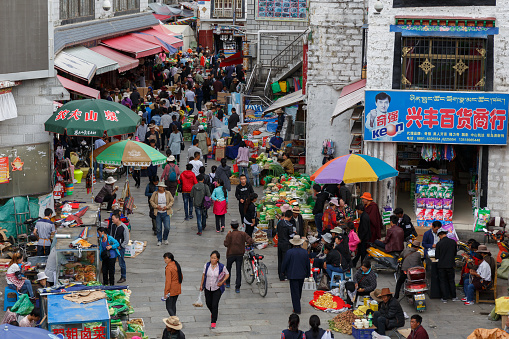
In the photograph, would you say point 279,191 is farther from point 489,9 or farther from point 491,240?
point 489,9

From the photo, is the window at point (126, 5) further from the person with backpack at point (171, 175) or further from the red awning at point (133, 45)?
the person with backpack at point (171, 175)

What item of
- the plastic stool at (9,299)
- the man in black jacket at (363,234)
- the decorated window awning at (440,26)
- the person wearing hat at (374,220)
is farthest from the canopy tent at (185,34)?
the plastic stool at (9,299)

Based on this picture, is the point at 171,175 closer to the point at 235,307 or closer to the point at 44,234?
the point at 44,234

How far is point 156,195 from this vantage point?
19.1 meters

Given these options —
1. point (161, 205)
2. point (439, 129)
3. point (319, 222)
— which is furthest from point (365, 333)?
point (439, 129)

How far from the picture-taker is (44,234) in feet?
56.1

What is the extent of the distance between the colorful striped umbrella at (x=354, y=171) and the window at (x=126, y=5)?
62.1ft

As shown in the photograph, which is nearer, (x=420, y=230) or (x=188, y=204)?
(x=420, y=230)

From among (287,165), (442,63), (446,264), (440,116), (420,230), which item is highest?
(442,63)

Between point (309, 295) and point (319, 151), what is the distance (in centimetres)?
910

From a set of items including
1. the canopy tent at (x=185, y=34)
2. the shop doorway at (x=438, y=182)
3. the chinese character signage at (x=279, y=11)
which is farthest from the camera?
the canopy tent at (x=185, y=34)

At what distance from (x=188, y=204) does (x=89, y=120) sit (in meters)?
3.69

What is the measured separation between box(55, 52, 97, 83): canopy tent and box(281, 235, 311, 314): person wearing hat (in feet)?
41.7

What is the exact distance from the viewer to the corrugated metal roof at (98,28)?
1059 inches
